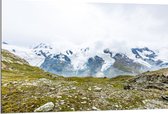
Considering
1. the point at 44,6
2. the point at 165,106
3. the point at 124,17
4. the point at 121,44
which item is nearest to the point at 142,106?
the point at 165,106

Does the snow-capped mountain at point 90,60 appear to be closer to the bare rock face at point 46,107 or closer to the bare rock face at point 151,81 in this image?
the bare rock face at point 151,81

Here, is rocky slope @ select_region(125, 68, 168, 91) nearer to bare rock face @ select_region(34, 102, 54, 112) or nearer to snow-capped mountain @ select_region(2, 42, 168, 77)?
snow-capped mountain @ select_region(2, 42, 168, 77)

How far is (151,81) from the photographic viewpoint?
4797 millimetres

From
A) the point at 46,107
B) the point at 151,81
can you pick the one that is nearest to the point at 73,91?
the point at 46,107

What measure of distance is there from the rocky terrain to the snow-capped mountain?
69mm

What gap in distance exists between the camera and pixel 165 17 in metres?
4.68

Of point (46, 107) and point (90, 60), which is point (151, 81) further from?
point (46, 107)

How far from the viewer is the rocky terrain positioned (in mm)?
4312

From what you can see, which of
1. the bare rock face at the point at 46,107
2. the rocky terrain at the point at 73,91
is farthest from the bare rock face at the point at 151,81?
the bare rock face at the point at 46,107

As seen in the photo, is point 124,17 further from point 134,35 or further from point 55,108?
point 55,108

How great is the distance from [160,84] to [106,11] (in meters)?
1.11

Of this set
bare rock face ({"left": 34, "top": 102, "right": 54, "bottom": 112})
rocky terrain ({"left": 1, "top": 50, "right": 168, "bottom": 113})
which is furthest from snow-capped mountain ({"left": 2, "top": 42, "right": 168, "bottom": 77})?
bare rock face ({"left": 34, "top": 102, "right": 54, "bottom": 112})

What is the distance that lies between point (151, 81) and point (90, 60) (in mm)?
827

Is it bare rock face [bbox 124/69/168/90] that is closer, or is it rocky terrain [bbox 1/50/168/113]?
rocky terrain [bbox 1/50/168/113]
